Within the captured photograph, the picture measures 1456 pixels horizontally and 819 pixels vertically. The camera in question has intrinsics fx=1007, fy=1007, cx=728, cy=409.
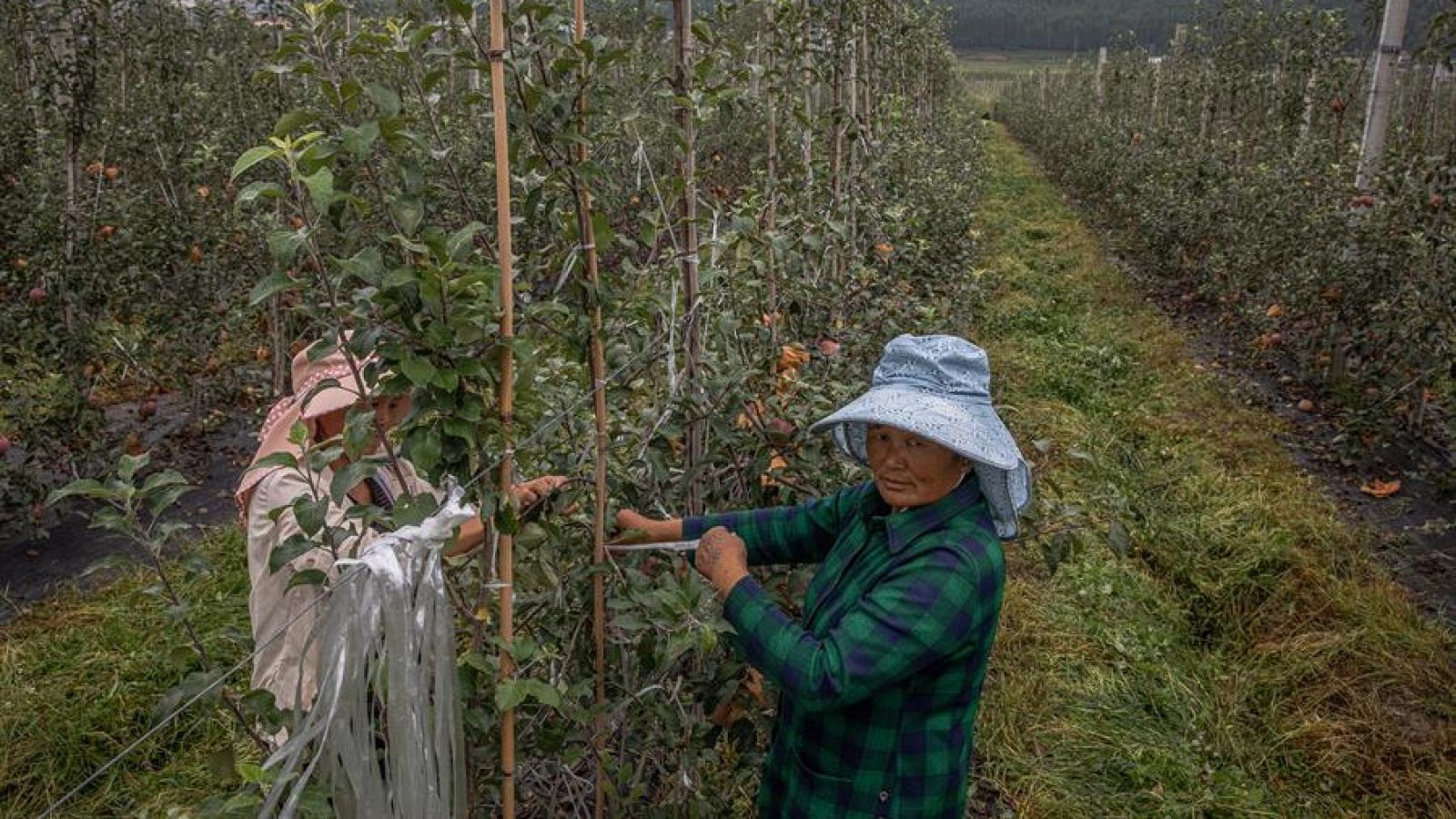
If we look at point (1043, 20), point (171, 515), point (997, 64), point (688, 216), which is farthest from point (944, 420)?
point (1043, 20)

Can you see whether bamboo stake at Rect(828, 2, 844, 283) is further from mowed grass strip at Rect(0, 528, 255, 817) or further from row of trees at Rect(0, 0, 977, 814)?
mowed grass strip at Rect(0, 528, 255, 817)

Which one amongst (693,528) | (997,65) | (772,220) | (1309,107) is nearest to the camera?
(693,528)

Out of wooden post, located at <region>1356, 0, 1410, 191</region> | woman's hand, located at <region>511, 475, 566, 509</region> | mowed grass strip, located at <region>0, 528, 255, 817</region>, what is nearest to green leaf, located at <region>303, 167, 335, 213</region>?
woman's hand, located at <region>511, 475, 566, 509</region>

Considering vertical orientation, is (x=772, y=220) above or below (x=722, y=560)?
above

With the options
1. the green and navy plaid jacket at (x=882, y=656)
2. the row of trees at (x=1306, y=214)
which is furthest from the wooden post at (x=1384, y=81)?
the green and navy plaid jacket at (x=882, y=656)

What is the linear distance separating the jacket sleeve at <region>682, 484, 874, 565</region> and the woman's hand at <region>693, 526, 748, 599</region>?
17 centimetres

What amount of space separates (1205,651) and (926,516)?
105 inches

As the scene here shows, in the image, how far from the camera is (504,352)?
120 centimetres

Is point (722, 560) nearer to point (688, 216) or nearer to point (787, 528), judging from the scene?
point (787, 528)

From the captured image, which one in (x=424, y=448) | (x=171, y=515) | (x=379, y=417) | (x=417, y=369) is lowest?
(x=171, y=515)

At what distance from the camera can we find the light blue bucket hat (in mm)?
1390

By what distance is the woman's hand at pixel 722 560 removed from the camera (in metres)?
1.43

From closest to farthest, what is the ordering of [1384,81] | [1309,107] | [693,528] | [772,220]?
[693,528], [772,220], [1384,81], [1309,107]

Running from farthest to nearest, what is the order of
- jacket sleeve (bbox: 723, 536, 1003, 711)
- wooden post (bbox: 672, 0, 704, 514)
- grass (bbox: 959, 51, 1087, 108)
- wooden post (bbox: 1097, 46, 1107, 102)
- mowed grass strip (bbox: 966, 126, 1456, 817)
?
grass (bbox: 959, 51, 1087, 108)
wooden post (bbox: 1097, 46, 1107, 102)
mowed grass strip (bbox: 966, 126, 1456, 817)
wooden post (bbox: 672, 0, 704, 514)
jacket sleeve (bbox: 723, 536, 1003, 711)
